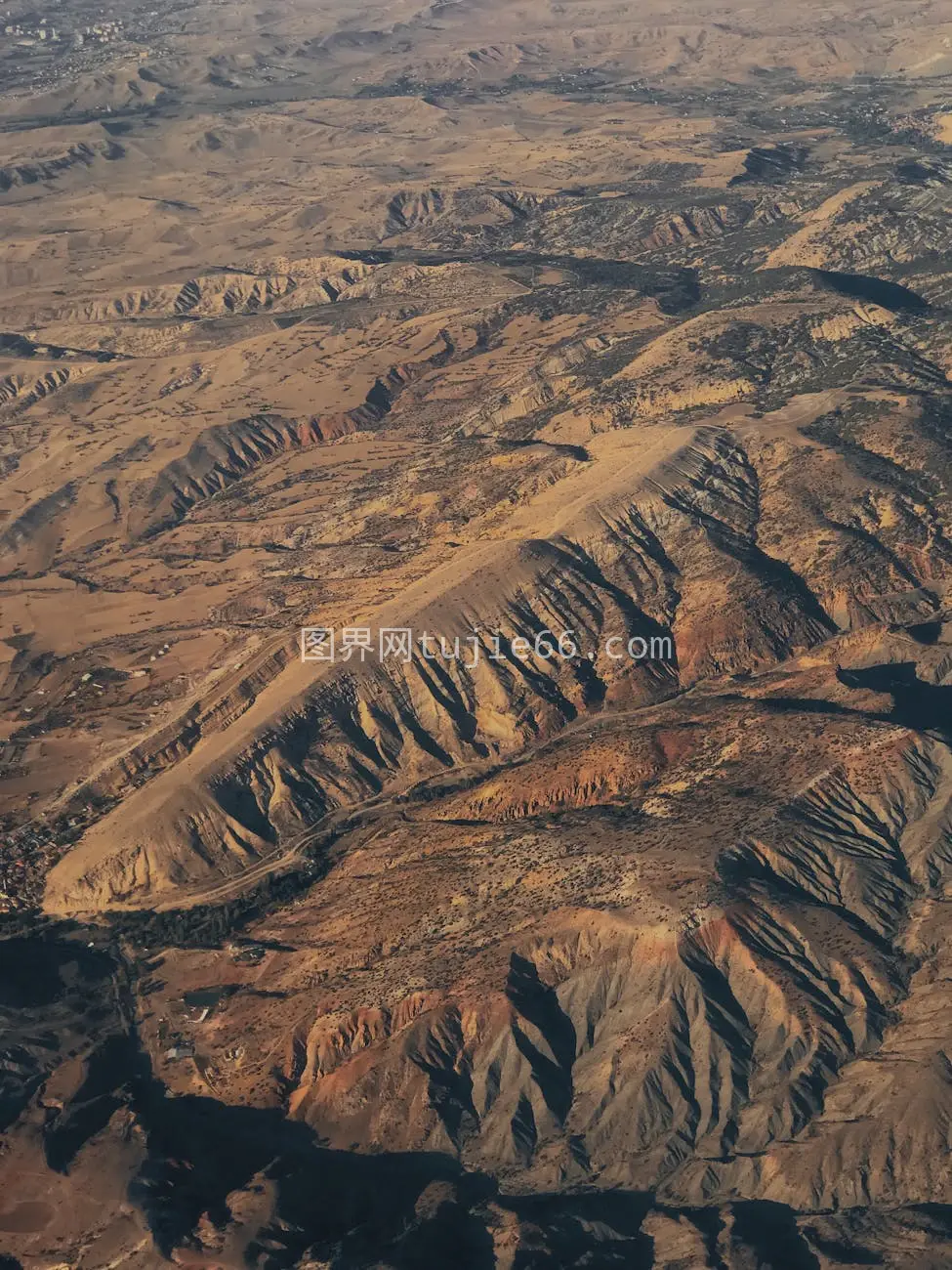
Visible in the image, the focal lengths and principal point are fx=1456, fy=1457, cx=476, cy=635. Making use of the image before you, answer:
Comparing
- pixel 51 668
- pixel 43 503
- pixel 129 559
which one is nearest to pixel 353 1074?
pixel 51 668

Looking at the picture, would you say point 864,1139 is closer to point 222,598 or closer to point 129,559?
point 222,598

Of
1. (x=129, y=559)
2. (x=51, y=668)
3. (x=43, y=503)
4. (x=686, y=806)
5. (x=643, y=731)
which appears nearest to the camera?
(x=686, y=806)

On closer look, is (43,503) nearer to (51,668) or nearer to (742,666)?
(51,668)

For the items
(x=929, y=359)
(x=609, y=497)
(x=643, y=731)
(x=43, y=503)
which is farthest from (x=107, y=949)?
(x=929, y=359)

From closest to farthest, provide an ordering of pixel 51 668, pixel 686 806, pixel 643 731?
pixel 686 806
pixel 643 731
pixel 51 668

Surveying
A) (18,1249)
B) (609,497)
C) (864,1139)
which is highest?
(609,497)

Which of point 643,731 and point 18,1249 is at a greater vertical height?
point 643,731

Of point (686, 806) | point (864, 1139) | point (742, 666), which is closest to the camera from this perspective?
point (864, 1139)

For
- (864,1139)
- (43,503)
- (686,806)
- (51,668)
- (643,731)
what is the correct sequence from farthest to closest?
1. (43,503)
2. (51,668)
3. (643,731)
4. (686,806)
5. (864,1139)

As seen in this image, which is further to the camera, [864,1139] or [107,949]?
[107,949]
